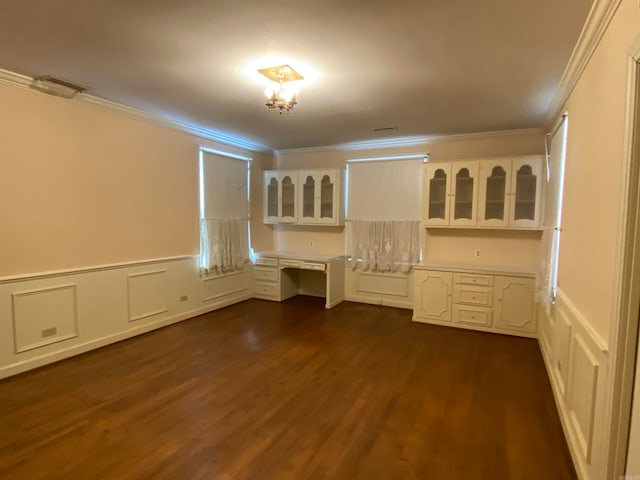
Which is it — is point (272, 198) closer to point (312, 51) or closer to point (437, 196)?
point (437, 196)

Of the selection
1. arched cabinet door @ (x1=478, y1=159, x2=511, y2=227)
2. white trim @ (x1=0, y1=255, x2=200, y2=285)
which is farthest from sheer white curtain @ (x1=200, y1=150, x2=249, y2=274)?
arched cabinet door @ (x1=478, y1=159, x2=511, y2=227)

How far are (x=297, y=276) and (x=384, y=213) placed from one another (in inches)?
77.9

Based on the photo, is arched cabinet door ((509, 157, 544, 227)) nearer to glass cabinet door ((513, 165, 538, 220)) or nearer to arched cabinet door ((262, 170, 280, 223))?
glass cabinet door ((513, 165, 538, 220))

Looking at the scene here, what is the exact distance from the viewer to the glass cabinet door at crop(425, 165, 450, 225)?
4797 mm

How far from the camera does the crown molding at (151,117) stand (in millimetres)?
2973

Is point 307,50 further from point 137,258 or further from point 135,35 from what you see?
point 137,258

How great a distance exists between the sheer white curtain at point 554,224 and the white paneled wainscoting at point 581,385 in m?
0.43

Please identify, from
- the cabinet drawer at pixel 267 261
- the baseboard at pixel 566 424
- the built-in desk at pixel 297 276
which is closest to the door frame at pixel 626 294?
the baseboard at pixel 566 424

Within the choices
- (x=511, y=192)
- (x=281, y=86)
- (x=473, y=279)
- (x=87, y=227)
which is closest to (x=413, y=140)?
(x=511, y=192)

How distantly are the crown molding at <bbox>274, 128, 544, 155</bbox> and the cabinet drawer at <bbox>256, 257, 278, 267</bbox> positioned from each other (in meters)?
1.98

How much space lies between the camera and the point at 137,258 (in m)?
4.09

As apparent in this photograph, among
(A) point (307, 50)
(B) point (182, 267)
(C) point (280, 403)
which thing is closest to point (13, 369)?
(B) point (182, 267)

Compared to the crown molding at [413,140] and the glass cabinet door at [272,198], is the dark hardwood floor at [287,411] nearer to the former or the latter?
the glass cabinet door at [272,198]

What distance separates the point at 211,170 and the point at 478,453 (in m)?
4.55
